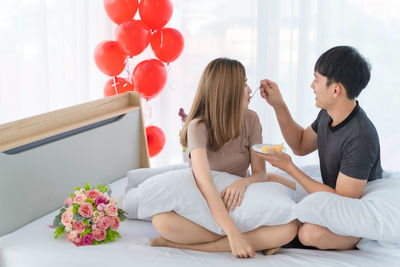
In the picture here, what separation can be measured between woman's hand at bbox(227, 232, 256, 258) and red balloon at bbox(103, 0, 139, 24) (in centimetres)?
175

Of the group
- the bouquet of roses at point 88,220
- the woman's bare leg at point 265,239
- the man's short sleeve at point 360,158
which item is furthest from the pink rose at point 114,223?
the man's short sleeve at point 360,158

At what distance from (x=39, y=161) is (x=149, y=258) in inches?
24.5

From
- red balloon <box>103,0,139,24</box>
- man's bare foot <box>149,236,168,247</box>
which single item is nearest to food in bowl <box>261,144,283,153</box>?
man's bare foot <box>149,236,168,247</box>

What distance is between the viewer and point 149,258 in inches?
60.1

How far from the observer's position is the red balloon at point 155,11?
9.55 feet

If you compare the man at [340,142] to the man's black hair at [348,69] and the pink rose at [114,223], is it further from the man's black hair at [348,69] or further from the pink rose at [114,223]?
the pink rose at [114,223]

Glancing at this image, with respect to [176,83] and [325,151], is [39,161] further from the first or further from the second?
[176,83]

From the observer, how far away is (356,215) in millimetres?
1522

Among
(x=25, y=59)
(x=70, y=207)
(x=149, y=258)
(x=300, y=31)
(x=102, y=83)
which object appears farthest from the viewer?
(x=102, y=83)

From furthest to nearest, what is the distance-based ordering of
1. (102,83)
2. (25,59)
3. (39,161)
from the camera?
(102,83)
(25,59)
(39,161)

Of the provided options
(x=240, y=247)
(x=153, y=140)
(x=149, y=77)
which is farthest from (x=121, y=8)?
(x=240, y=247)

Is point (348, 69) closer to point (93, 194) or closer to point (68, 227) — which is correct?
point (93, 194)

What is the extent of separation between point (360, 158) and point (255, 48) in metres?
1.99

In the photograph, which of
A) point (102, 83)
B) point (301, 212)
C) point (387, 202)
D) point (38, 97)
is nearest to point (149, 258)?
point (301, 212)
